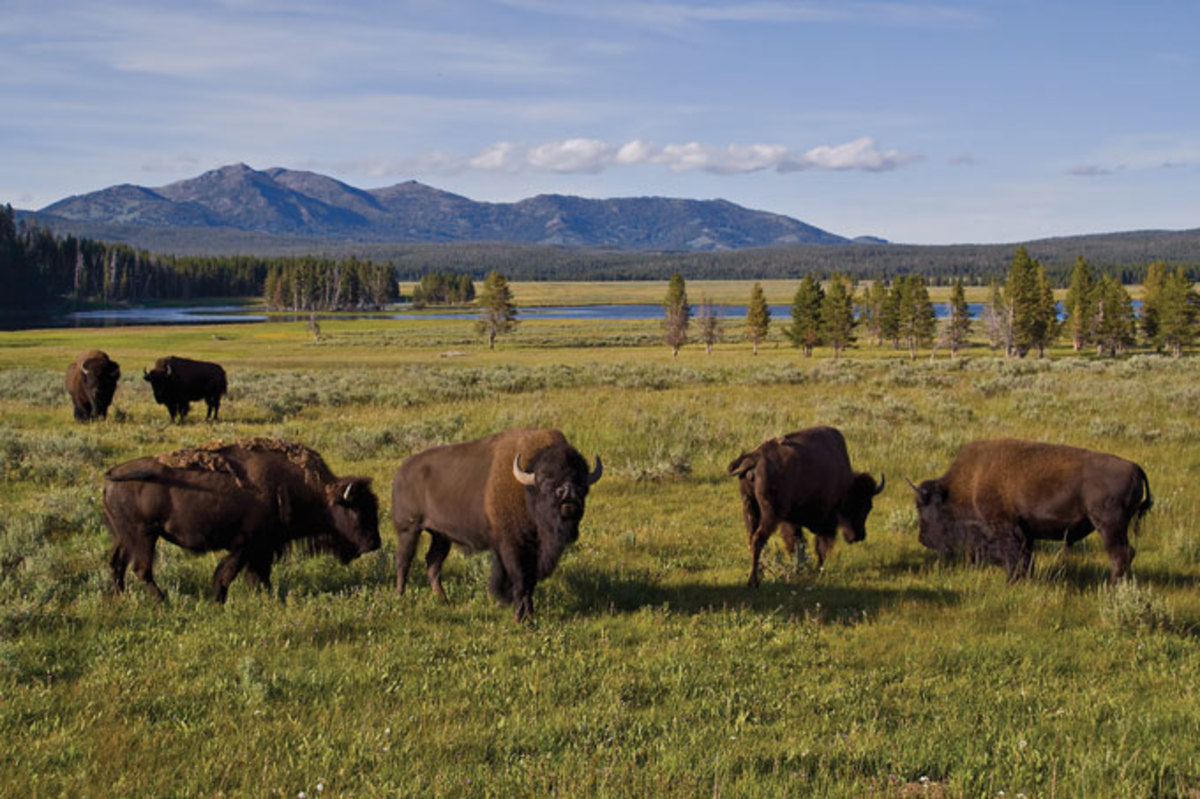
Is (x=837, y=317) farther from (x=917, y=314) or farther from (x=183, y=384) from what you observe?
(x=183, y=384)

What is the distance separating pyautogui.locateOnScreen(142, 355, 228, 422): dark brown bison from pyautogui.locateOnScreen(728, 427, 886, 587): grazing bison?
52.0 ft

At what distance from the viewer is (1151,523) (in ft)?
32.8

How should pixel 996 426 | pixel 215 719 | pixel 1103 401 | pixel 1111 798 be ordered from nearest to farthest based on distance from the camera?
1. pixel 1111 798
2. pixel 215 719
3. pixel 996 426
4. pixel 1103 401

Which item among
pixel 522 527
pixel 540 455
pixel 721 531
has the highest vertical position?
pixel 540 455

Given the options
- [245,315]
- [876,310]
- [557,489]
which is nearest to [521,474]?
[557,489]

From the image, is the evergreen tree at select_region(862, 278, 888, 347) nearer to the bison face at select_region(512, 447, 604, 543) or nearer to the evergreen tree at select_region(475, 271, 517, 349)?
the evergreen tree at select_region(475, 271, 517, 349)

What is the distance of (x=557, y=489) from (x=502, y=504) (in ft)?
2.35

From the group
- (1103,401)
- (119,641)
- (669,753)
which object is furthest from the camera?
(1103,401)

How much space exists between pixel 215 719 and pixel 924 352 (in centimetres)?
8732

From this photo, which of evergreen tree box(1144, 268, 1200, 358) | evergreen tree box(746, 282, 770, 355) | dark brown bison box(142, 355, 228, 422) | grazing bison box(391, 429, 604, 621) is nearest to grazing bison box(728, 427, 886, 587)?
grazing bison box(391, 429, 604, 621)

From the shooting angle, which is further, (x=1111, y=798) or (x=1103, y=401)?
(x=1103, y=401)

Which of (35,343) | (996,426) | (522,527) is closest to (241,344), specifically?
(35,343)

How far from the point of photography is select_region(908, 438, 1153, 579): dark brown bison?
24.9 feet

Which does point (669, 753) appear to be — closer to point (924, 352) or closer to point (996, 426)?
point (996, 426)
